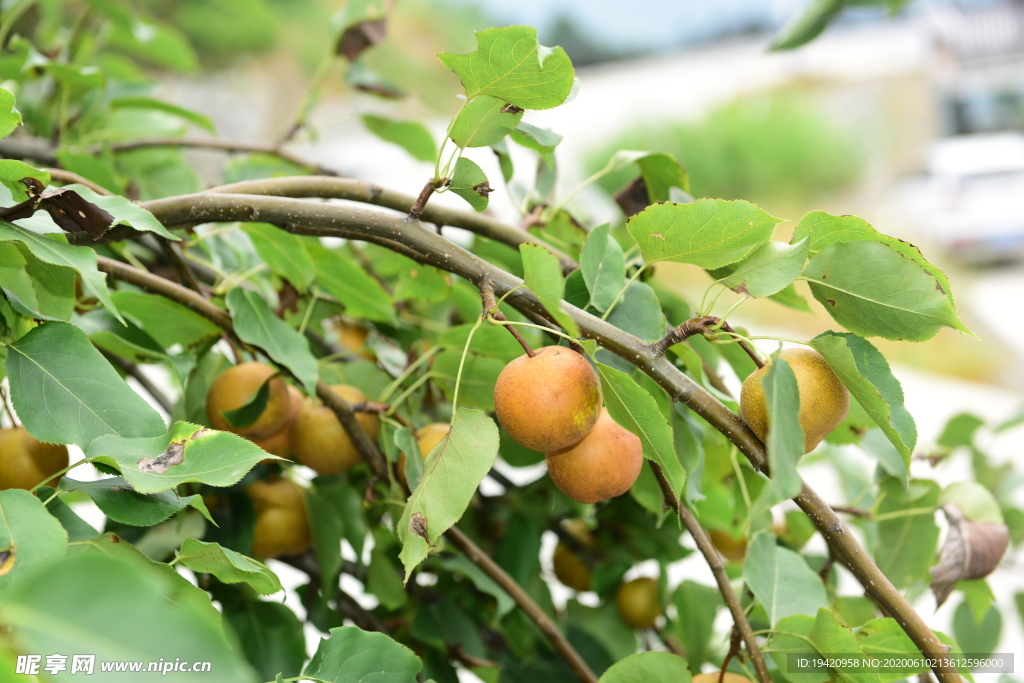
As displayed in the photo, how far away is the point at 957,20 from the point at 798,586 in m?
7.44

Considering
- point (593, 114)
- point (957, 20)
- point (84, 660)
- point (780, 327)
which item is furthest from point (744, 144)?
point (84, 660)

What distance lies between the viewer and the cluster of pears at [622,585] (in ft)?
1.78

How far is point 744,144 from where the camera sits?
4.20m

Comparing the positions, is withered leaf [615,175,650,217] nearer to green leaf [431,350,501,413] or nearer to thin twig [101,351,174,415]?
green leaf [431,350,501,413]

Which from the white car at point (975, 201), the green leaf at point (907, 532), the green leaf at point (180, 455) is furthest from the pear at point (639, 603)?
the white car at point (975, 201)

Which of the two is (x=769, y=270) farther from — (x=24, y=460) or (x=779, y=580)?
(x=24, y=460)

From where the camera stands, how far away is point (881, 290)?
0.94 feet

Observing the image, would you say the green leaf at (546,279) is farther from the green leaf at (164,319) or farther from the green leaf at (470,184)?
the green leaf at (164,319)

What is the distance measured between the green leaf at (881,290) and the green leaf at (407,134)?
13.7 inches

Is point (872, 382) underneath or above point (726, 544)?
above

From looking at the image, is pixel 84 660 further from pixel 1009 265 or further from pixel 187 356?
pixel 1009 265

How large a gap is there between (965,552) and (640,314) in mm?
206

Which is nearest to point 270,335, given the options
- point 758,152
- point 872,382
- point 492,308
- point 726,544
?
point 492,308

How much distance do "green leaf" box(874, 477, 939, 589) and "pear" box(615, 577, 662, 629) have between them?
0.48 feet
